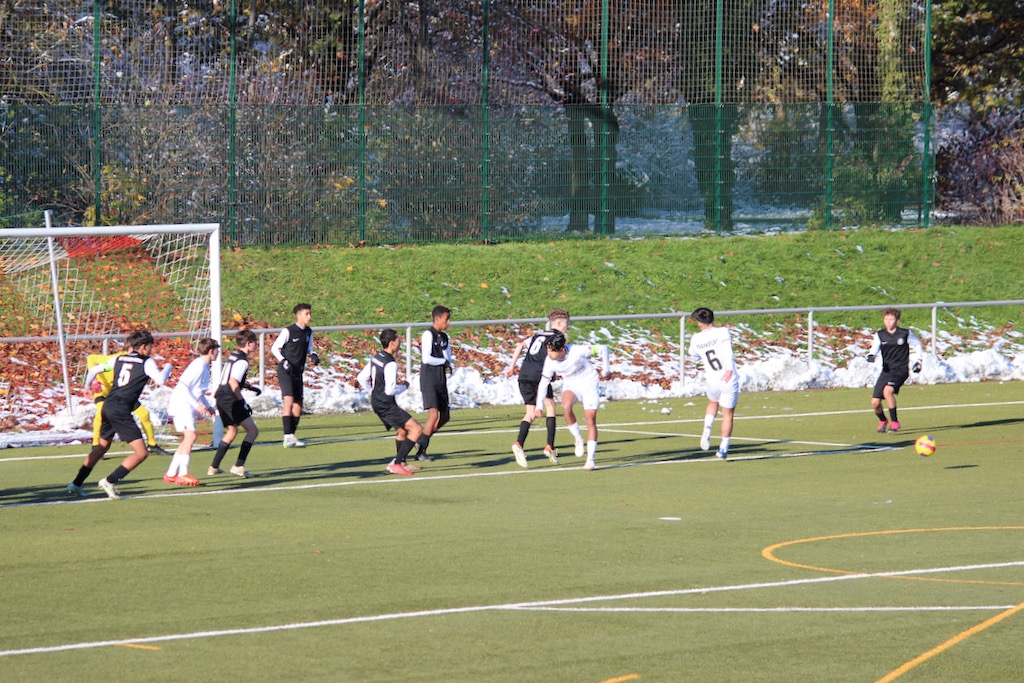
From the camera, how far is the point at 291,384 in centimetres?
1861

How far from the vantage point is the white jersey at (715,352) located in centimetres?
1739

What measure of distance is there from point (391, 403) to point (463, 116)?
1475 cm

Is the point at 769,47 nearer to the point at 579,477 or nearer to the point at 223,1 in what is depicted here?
the point at 223,1

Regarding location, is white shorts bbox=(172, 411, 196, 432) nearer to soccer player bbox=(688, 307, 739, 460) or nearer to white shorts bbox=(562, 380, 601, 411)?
white shorts bbox=(562, 380, 601, 411)

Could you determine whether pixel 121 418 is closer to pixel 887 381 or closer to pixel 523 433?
pixel 523 433

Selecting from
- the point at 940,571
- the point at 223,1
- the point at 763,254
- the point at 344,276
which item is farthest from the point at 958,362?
the point at 940,571

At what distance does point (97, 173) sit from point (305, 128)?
3.96 m

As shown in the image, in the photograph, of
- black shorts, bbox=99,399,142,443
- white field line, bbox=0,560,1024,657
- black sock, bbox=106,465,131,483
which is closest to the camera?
white field line, bbox=0,560,1024,657

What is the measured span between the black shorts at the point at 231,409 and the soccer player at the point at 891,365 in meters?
8.48

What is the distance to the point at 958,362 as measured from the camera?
27.5 metres

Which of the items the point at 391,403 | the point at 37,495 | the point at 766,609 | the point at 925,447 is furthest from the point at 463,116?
the point at 766,609

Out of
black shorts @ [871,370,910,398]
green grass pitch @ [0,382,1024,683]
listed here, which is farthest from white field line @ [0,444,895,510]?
black shorts @ [871,370,910,398]

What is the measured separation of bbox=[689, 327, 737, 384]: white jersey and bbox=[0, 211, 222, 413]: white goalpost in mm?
7819

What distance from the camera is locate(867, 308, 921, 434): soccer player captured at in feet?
65.5
